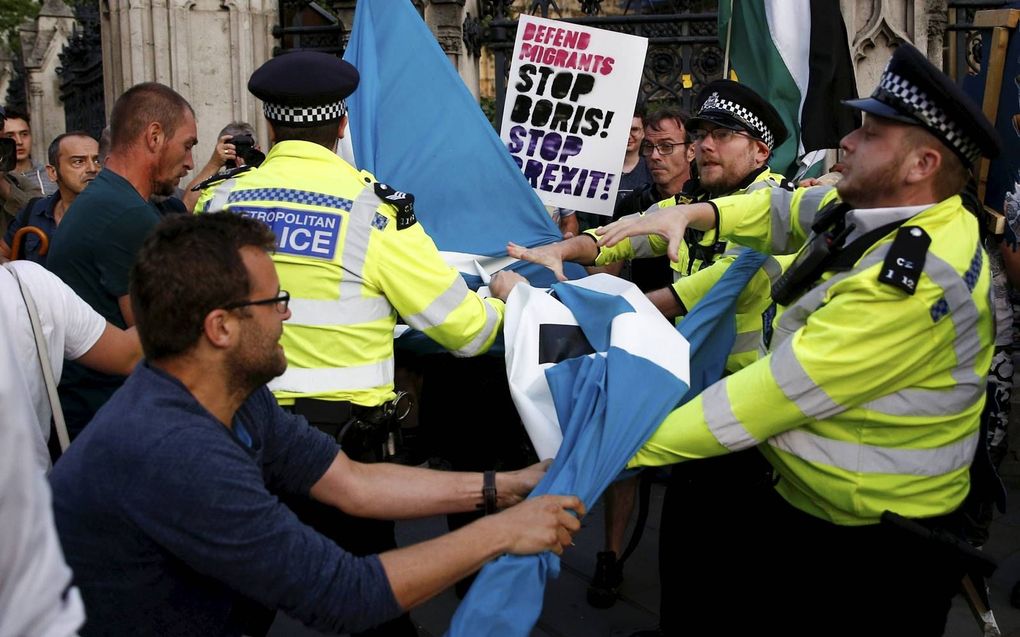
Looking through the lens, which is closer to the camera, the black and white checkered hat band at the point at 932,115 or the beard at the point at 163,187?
the black and white checkered hat band at the point at 932,115

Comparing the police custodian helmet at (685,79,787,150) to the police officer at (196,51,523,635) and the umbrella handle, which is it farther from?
the umbrella handle

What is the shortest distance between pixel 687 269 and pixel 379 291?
1.46 meters

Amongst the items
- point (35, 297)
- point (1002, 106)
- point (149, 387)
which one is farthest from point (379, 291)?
point (1002, 106)

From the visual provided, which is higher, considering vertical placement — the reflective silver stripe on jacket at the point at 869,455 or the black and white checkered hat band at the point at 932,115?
the black and white checkered hat band at the point at 932,115

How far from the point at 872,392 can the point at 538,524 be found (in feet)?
2.84

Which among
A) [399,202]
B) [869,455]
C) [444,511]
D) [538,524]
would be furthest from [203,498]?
[869,455]

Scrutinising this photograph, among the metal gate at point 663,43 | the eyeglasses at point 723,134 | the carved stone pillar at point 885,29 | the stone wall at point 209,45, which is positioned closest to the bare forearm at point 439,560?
the eyeglasses at point 723,134

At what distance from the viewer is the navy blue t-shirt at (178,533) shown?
1962mm

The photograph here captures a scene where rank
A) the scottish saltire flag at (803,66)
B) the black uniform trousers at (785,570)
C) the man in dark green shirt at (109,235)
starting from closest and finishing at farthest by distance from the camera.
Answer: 1. the black uniform trousers at (785,570)
2. the man in dark green shirt at (109,235)
3. the scottish saltire flag at (803,66)

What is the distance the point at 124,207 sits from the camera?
3.58 m

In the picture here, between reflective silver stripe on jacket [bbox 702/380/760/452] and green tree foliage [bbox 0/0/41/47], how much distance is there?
27.4 m

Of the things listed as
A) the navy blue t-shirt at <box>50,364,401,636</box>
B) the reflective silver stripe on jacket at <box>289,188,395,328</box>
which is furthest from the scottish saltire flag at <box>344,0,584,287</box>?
the navy blue t-shirt at <box>50,364,401,636</box>

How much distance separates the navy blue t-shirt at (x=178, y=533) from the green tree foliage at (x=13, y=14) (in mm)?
27230

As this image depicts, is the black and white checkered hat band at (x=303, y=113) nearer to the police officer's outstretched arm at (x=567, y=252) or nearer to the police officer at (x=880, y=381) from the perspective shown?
the police officer's outstretched arm at (x=567, y=252)
